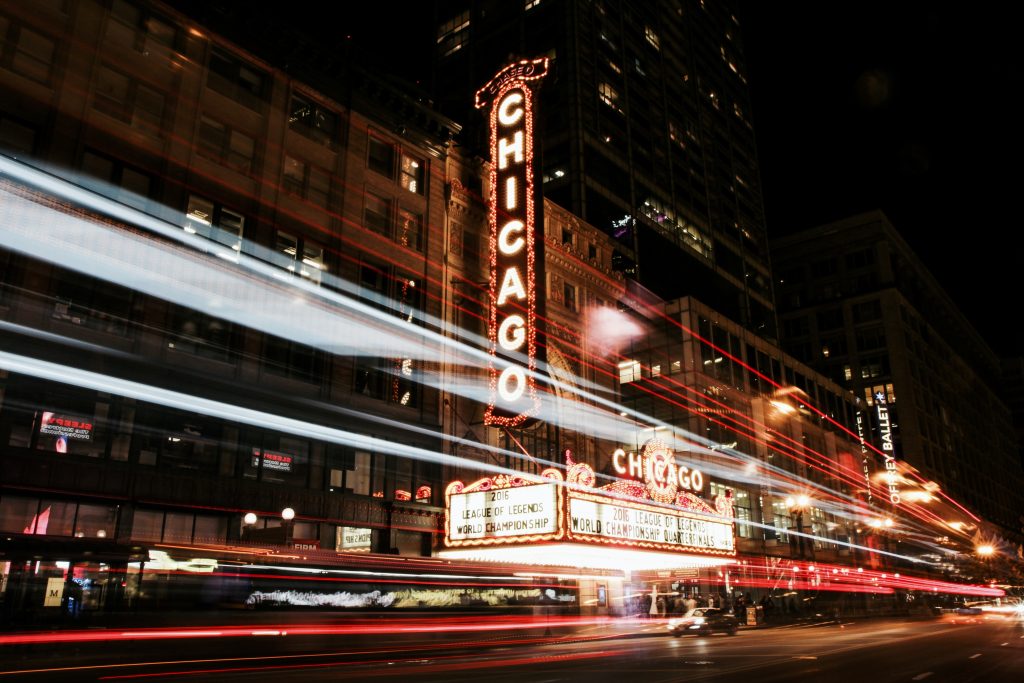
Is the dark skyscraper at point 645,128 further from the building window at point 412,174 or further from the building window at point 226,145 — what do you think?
the building window at point 226,145

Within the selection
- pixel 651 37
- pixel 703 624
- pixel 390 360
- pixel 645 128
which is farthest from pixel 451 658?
pixel 651 37

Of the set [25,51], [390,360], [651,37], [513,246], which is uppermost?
[651,37]

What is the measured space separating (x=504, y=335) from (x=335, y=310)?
300 inches

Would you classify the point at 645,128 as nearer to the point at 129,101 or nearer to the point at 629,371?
the point at 629,371

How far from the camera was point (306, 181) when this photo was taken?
1224 inches

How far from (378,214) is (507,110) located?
8.79 m

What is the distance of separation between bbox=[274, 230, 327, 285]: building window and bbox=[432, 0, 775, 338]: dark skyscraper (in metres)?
23.6

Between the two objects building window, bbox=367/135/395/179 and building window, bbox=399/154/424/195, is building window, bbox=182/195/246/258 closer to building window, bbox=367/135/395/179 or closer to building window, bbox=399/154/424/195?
building window, bbox=367/135/395/179

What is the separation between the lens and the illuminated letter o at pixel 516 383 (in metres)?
31.4

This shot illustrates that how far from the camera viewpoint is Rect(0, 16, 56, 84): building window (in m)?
22.6

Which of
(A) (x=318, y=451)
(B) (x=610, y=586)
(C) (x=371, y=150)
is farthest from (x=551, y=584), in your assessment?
(C) (x=371, y=150)

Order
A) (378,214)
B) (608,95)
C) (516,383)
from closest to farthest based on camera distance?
→ (516,383) → (378,214) → (608,95)

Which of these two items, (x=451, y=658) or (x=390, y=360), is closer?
(x=451, y=658)

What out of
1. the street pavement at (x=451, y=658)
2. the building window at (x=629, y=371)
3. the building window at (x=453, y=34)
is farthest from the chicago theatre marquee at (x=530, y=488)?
the building window at (x=453, y=34)
